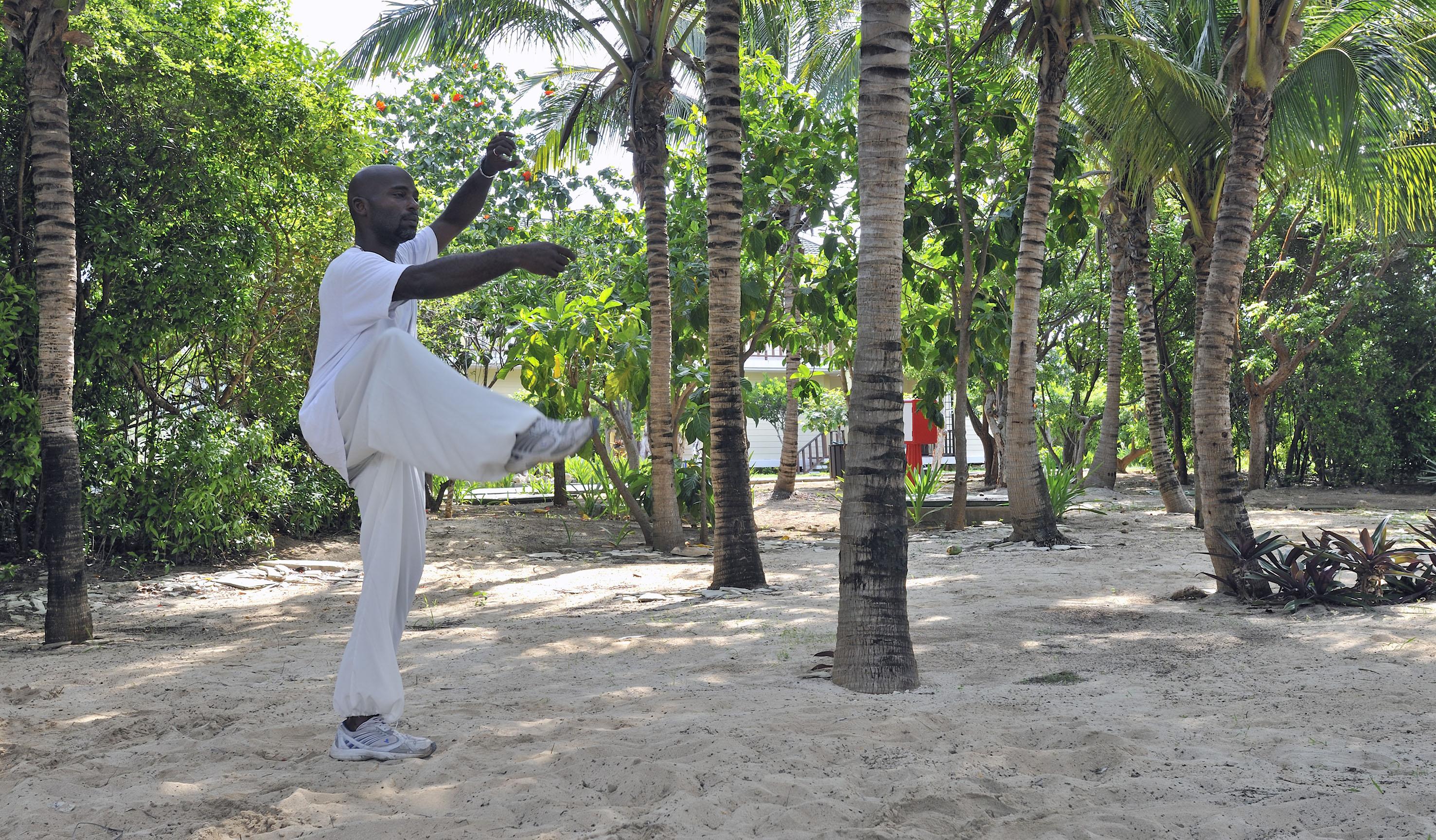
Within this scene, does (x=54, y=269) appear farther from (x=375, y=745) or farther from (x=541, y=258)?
(x=541, y=258)

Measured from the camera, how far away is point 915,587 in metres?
7.35

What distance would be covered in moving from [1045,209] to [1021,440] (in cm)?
219

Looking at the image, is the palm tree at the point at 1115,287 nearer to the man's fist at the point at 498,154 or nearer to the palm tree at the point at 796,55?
the palm tree at the point at 796,55

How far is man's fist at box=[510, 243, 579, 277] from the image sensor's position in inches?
111

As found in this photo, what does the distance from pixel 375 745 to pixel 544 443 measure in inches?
52.7

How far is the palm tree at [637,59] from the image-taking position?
9078mm

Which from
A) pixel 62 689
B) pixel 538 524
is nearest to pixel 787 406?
pixel 538 524

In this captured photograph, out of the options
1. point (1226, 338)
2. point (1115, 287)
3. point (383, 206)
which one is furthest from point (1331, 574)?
point (1115, 287)

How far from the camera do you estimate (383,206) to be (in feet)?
11.1

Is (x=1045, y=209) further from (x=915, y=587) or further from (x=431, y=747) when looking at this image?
(x=431, y=747)

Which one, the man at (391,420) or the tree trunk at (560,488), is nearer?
the man at (391,420)

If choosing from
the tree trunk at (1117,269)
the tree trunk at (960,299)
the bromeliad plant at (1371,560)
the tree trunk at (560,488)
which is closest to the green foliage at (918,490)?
the tree trunk at (960,299)

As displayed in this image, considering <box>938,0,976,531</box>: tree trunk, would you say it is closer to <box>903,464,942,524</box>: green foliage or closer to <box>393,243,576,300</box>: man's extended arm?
<box>903,464,942,524</box>: green foliage

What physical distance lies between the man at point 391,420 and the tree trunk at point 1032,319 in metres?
6.94
